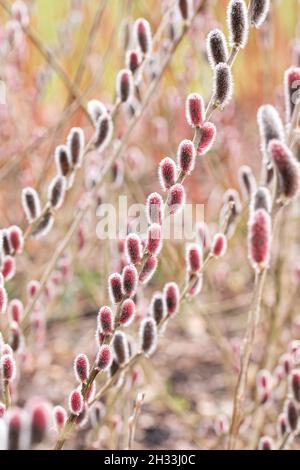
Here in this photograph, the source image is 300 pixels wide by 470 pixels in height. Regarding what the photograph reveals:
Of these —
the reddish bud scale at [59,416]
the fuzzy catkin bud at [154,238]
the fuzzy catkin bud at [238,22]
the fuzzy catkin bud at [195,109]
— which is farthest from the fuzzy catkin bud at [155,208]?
the reddish bud scale at [59,416]

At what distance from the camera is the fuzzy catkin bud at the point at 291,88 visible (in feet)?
3.14

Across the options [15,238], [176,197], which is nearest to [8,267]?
[15,238]

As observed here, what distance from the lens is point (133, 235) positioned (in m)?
0.91

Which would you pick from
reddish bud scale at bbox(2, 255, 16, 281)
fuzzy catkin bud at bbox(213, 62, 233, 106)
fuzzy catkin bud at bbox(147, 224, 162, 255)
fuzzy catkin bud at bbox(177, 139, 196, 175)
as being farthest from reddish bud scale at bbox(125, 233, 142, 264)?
reddish bud scale at bbox(2, 255, 16, 281)

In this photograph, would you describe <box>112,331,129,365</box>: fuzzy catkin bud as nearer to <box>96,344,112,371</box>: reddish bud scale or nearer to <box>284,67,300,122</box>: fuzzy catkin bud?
<box>96,344,112,371</box>: reddish bud scale

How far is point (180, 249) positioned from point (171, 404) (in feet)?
2.43

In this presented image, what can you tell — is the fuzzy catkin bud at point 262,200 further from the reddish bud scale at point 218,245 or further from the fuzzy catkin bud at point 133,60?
the fuzzy catkin bud at point 133,60

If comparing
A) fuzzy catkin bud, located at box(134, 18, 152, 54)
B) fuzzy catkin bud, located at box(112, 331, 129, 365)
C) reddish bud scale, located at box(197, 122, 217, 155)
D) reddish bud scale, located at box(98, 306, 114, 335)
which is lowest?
fuzzy catkin bud, located at box(112, 331, 129, 365)

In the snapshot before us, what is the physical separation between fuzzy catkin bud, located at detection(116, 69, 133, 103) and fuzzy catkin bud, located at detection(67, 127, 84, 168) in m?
0.15

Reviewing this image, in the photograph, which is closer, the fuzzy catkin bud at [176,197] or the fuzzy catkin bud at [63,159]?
the fuzzy catkin bud at [176,197]

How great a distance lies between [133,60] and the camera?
130 centimetres

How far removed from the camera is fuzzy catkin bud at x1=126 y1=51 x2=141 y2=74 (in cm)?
130

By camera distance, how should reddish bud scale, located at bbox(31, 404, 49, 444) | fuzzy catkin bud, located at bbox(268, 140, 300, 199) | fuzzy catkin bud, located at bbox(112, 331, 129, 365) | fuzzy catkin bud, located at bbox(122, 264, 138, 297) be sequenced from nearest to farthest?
reddish bud scale, located at bbox(31, 404, 49, 444), fuzzy catkin bud, located at bbox(268, 140, 300, 199), fuzzy catkin bud, located at bbox(122, 264, 138, 297), fuzzy catkin bud, located at bbox(112, 331, 129, 365)

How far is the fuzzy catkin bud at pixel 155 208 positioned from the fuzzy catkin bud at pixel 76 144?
31 centimetres
